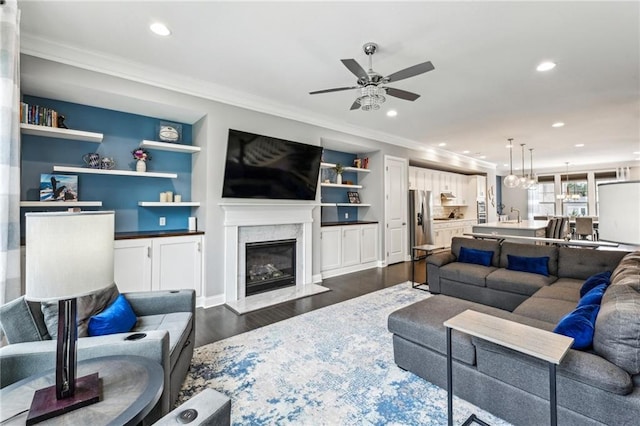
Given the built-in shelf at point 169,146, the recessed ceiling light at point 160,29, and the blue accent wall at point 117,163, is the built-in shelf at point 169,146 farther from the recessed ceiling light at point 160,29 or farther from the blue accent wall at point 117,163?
the recessed ceiling light at point 160,29

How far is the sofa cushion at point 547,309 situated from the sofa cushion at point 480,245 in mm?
1347

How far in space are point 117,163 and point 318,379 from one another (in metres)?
3.53

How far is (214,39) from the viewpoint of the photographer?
105 inches

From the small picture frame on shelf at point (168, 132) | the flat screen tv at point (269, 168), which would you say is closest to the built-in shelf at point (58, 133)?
the small picture frame on shelf at point (168, 132)

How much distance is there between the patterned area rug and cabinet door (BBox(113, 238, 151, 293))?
130cm

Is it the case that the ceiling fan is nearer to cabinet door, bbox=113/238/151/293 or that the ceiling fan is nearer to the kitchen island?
cabinet door, bbox=113/238/151/293

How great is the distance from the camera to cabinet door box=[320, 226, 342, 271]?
527 centimetres

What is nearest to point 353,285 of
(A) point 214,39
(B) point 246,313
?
(B) point 246,313

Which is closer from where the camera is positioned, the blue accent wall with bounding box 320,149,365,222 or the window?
the blue accent wall with bounding box 320,149,365,222

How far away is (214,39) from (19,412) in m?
2.87

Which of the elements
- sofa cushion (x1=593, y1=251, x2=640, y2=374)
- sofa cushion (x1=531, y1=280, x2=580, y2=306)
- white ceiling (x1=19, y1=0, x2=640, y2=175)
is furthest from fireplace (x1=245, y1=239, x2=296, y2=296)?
sofa cushion (x1=593, y1=251, x2=640, y2=374)

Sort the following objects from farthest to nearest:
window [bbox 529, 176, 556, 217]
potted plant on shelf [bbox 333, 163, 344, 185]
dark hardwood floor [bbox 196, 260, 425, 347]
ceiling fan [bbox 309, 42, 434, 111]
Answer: window [bbox 529, 176, 556, 217] < potted plant on shelf [bbox 333, 163, 344, 185] < dark hardwood floor [bbox 196, 260, 425, 347] < ceiling fan [bbox 309, 42, 434, 111]

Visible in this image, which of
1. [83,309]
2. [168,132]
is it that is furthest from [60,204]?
[83,309]

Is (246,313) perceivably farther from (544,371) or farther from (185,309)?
(544,371)
